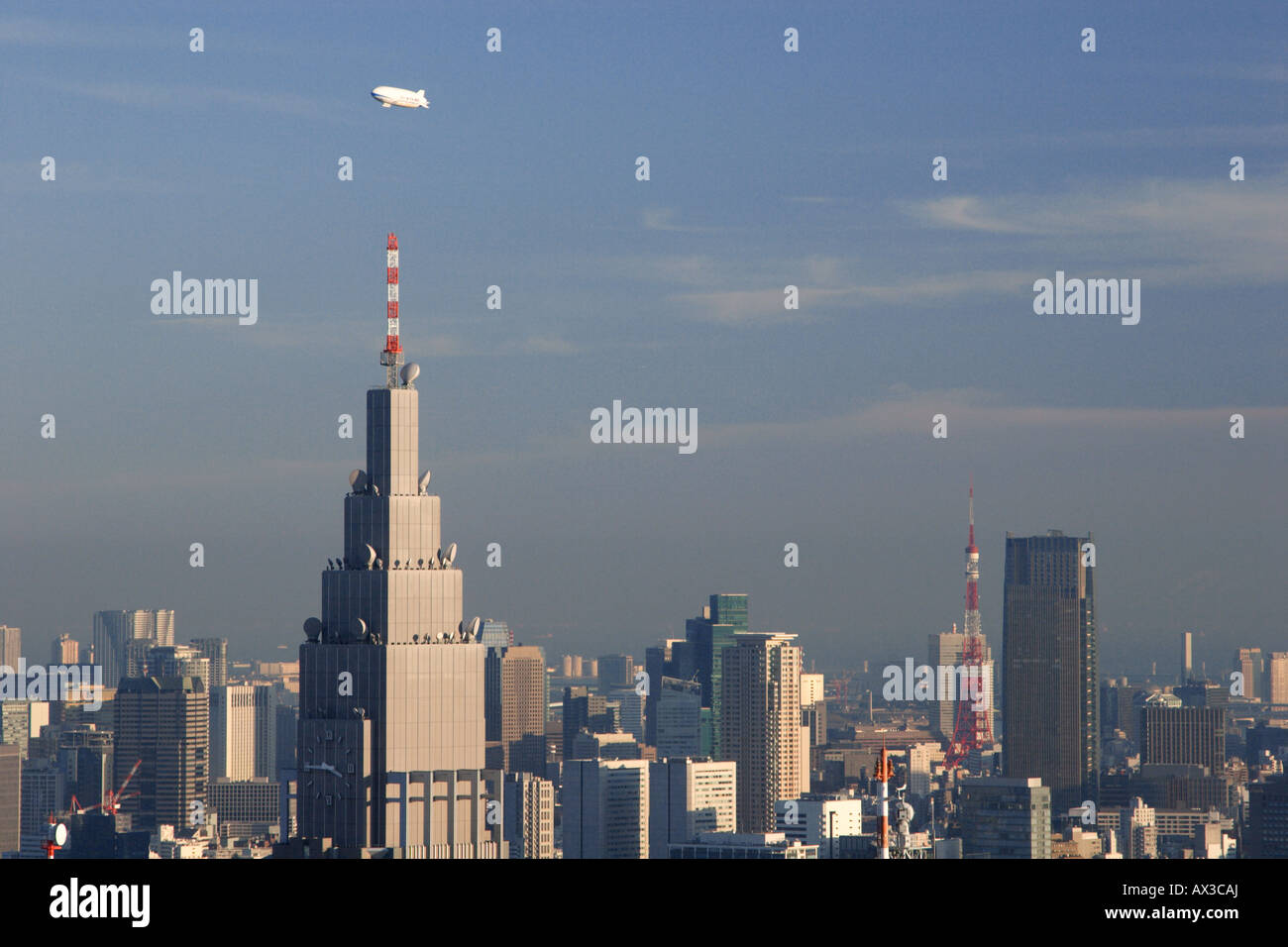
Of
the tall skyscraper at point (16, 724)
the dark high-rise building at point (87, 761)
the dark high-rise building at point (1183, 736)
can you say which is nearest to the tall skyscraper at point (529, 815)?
the dark high-rise building at point (87, 761)

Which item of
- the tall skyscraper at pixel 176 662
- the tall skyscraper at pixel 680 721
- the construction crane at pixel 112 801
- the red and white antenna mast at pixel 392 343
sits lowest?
the construction crane at pixel 112 801

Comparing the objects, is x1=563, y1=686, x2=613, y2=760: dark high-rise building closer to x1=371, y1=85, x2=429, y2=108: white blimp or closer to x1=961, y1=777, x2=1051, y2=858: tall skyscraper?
x1=961, y1=777, x2=1051, y2=858: tall skyscraper

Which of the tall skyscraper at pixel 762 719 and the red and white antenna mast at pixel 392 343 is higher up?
the red and white antenna mast at pixel 392 343

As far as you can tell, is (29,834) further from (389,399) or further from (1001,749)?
(1001,749)

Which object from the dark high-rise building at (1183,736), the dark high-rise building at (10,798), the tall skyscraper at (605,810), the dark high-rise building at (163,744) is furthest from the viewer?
the dark high-rise building at (1183,736)

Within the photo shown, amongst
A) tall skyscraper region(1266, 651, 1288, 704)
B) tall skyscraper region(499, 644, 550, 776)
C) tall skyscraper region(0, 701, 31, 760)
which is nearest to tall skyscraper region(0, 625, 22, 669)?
tall skyscraper region(0, 701, 31, 760)

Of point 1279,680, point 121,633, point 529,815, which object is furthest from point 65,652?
point 1279,680

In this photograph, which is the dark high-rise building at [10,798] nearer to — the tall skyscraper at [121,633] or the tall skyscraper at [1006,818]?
the tall skyscraper at [121,633]
